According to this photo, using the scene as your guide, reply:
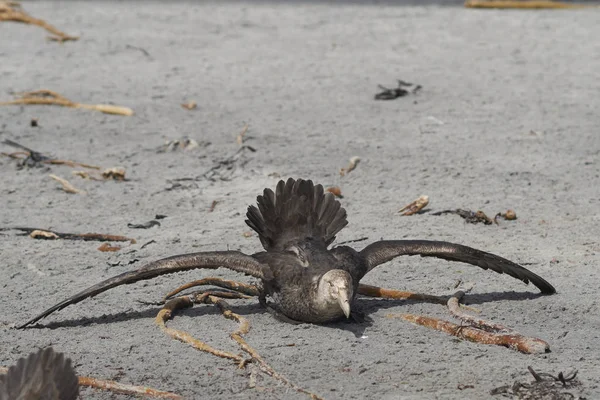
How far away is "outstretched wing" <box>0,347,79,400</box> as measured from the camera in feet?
14.2

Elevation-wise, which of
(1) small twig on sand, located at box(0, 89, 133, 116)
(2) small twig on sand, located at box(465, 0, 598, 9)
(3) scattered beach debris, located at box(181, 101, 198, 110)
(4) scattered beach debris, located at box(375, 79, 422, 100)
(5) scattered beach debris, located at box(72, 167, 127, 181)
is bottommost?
(5) scattered beach debris, located at box(72, 167, 127, 181)

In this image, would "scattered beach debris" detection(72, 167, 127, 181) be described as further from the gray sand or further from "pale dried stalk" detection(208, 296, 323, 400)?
"pale dried stalk" detection(208, 296, 323, 400)

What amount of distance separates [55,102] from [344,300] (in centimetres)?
543

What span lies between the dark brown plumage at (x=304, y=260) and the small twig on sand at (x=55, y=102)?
4045mm

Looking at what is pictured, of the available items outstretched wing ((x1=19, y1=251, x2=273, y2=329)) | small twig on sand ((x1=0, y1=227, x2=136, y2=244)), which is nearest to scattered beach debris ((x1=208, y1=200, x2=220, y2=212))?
small twig on sand ((x1=0, y1=227, x2=136, y2=244))

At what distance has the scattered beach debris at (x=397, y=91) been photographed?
1003cm

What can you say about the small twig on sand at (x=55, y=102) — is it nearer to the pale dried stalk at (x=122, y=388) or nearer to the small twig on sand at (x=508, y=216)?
the small twig on sand at (x=508, y=216)

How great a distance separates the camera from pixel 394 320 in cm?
569

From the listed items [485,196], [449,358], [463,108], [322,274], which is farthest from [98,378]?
[463,108]

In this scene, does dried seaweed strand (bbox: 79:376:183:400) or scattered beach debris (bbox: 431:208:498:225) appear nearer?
dried seaweed strand (bbox: 79:376:183:400)

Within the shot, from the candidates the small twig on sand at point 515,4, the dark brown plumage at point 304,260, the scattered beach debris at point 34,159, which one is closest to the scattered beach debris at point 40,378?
the dark brown plumage at point 304,260

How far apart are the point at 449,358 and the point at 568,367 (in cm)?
54

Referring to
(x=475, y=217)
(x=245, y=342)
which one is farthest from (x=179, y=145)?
(x=245, y=342)

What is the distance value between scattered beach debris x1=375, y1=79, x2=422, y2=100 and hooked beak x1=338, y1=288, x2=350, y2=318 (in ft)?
16.1
